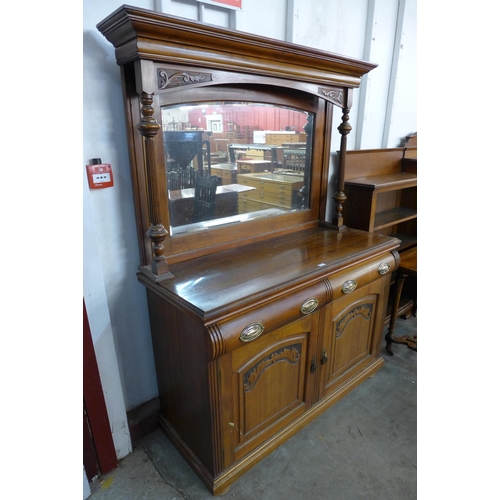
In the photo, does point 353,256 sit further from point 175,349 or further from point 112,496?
point 112,496

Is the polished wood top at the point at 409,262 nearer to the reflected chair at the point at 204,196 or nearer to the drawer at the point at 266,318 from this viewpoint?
the drawer at the point at 266,318

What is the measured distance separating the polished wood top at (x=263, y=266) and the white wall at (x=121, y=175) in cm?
28

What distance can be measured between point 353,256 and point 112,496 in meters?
1.57

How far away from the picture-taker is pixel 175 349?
1.53 meters

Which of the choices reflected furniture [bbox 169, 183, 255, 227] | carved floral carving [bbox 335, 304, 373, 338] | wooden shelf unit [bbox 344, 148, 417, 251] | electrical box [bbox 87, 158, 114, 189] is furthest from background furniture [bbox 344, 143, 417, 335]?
electrical box [bbox 87, 158, 114, 189]

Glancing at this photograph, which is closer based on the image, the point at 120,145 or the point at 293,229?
the point at 120,145

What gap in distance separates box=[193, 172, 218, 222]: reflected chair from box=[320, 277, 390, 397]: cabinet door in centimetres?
76

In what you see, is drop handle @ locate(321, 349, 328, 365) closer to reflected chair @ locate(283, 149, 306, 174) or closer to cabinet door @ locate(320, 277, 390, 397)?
cabinet door @ locate(320, 277, 390, 397)

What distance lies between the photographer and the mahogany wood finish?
1267mm

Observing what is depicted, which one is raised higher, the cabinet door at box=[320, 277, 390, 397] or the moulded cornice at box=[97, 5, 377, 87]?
the moulded cornice at box=[97, 5, 377, 87]

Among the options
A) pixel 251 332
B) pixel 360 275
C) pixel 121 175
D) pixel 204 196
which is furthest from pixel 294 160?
pixel 251 332

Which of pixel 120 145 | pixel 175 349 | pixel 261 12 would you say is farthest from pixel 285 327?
pixel 261 12

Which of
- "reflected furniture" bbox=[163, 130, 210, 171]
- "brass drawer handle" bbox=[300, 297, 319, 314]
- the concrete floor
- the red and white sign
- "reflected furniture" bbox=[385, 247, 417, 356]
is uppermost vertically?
the red and white sign
